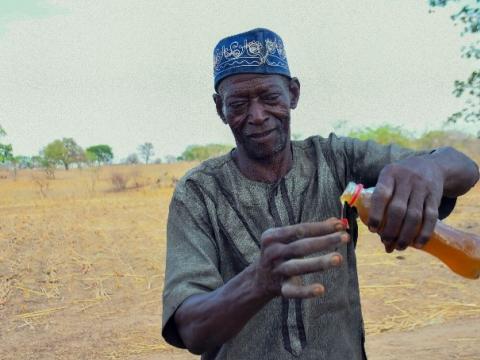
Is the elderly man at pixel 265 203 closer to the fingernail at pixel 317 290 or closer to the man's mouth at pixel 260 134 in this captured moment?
the man's mouth at pixel 260 134

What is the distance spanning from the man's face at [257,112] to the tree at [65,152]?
126ft

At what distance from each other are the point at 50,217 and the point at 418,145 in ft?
66.9

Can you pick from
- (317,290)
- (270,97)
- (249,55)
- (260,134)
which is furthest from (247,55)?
(317,290)

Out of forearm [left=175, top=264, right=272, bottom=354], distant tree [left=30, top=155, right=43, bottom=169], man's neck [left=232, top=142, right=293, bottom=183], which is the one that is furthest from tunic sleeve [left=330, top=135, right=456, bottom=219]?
distant tree [left=30, top=155, right=43, bottom=169]

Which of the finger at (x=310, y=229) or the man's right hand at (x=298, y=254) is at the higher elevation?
the finger at (x=310, y=229)

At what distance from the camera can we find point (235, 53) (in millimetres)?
1925

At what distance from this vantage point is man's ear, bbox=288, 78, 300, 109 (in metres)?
2.06

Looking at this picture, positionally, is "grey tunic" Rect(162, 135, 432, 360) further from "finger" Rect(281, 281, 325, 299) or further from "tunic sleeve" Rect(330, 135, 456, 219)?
"finger" Rect(281, 281, 325, 299)

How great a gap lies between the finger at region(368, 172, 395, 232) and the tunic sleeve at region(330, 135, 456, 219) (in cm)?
49

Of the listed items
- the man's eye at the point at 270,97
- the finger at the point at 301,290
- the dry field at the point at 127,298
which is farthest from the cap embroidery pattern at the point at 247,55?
the dry field at the point at 127,298

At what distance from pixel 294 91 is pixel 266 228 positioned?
0.51m

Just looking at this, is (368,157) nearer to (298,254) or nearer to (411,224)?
(411,224)

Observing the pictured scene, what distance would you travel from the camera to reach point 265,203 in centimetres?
194

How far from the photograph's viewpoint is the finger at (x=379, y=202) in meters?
1.39
